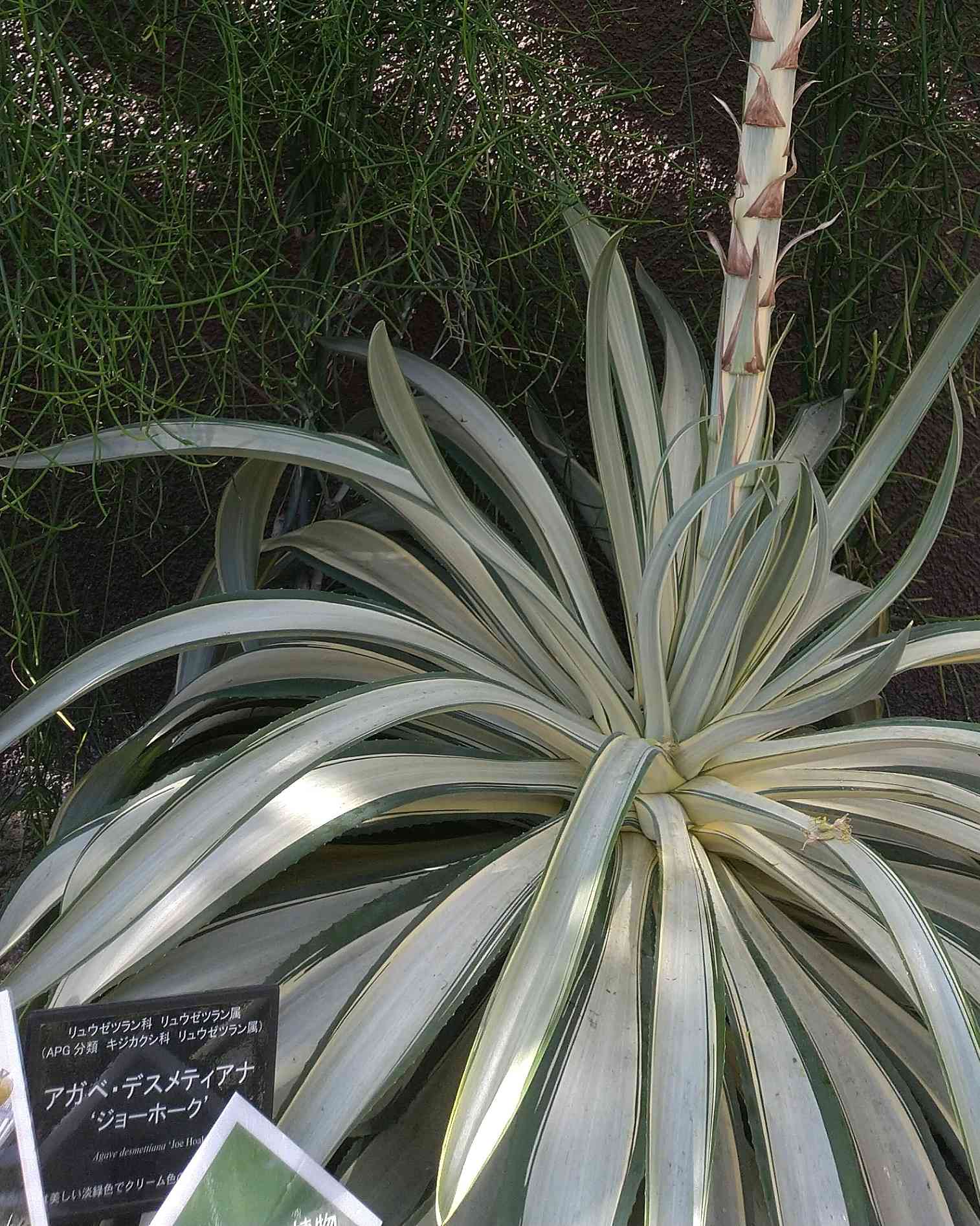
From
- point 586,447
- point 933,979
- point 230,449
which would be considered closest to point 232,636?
point 230,449

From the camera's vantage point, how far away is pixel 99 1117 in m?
0.56

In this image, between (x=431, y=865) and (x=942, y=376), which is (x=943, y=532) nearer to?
(x=942, y=376)

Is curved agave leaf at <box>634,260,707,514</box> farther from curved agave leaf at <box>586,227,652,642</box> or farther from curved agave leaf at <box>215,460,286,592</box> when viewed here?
curved agave leaf at <box>215,460,286,592</box>

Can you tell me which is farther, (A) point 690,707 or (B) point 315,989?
(A) point 690,707

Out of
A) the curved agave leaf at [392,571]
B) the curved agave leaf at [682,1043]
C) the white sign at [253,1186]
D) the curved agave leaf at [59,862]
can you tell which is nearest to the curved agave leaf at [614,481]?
the curved agave leaf at [392,571]

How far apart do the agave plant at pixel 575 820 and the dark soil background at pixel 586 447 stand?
22 cm

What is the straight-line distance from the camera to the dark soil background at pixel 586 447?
4.08 ft

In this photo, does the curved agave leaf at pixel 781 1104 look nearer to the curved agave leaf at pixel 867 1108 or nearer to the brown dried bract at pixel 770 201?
→ the curved agave leaf at pixel 867 1108

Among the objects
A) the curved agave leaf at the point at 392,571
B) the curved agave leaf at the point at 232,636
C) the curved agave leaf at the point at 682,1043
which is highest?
the curved agave leaf at the point at 392,571

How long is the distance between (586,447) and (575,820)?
2.40 feet

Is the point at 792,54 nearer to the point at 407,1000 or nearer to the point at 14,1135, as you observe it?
the point at 407,1000

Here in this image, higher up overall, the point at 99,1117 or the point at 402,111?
the point at 402,111

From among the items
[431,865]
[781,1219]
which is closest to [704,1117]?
[781,1219]

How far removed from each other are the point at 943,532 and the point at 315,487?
761mm
